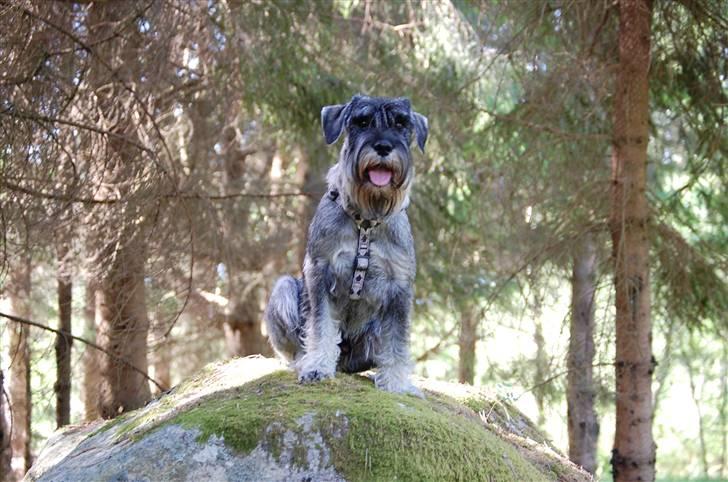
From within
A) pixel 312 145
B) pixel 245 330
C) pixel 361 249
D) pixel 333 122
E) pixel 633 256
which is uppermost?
pixel 312 145

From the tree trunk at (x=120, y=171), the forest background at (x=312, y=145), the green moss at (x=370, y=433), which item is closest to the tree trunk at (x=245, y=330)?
the forest background at (x=312, y=145)

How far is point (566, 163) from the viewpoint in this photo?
773 centimetres

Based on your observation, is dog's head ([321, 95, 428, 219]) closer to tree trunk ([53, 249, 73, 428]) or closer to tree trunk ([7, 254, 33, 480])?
tree trunk ([7, 254, 33, 480])

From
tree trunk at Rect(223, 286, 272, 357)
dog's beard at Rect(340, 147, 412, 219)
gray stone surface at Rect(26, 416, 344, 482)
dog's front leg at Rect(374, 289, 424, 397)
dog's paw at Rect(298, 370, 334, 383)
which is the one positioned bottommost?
gray stone surface at Rect(26, 416, 344, 482)

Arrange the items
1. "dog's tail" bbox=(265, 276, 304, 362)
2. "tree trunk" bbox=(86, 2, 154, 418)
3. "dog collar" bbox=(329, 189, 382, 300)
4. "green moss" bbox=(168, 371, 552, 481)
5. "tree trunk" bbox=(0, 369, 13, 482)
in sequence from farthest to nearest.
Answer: "tree trunk" bbox=(0, 369, 13, 482) → "tree trunk" bbox=(86, 2, 154, 418) → "dog's tail" bbox=(265, 276, 304, 362) → "dog collar" bbox=(329, 189, 382, 300) → "green moss" bbox=(168, 371, 552, 481)

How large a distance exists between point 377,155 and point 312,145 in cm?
597

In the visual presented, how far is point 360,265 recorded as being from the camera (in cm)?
517

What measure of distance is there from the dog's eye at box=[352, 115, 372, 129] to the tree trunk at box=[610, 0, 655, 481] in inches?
113

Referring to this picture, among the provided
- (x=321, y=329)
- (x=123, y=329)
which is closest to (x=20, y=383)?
(x=123, y=329)

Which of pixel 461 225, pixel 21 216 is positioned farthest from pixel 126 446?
pixel 461 225

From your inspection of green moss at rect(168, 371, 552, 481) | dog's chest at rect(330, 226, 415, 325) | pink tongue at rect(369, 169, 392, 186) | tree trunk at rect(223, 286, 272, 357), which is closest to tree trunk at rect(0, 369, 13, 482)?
green moss at rect(168, 371, 552, 481)

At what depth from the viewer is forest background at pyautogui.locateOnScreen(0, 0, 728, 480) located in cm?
668

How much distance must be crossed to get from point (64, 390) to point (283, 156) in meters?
5.83

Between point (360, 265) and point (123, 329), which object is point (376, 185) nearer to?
point (360, 265)
